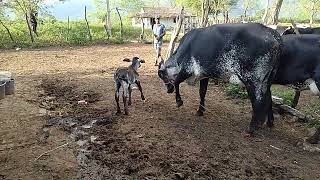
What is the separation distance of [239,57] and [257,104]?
95 cm

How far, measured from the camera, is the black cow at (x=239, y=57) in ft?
22.3

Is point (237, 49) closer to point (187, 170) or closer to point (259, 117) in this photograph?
point (259, 117)

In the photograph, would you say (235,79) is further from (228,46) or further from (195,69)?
(195,69)

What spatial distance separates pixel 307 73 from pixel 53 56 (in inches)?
573

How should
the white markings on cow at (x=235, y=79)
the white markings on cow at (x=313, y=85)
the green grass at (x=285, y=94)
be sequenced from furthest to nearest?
the green grass at (x=285, y=94) < the white markings on cow at (x=235, y=79) < the white markings on cow at (x=313, y=85)

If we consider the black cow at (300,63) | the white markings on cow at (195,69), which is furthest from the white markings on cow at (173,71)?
the black cow at (300,63)

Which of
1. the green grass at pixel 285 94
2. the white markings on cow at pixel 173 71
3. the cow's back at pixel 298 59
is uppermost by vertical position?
the cow's back at pixel 298 59

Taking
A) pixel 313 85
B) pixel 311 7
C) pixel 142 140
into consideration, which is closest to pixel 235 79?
pixel 313 85

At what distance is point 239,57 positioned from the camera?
6957mm

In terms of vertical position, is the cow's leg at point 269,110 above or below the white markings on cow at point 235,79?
below

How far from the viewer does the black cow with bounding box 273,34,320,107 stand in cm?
671

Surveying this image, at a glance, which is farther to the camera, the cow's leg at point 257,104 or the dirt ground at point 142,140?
the cow's leg at point 257,104

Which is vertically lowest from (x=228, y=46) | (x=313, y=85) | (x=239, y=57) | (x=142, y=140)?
(x=142, y=140)

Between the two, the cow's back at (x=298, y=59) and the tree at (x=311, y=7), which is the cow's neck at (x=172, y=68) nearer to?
the cow's back at (x=298, y=59)
